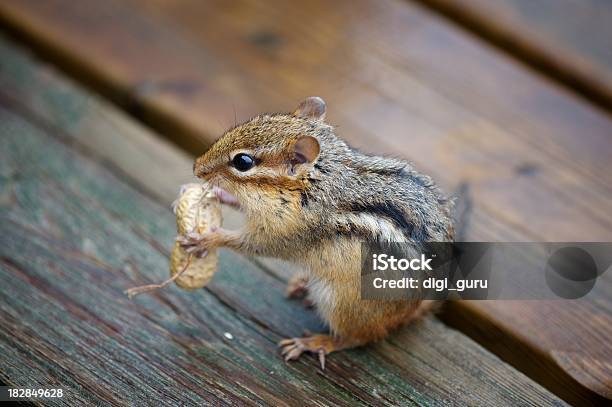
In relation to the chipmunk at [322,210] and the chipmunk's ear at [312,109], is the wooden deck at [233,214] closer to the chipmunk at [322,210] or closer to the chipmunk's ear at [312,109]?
the chipmunk at [322,210]

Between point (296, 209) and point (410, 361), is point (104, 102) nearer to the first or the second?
point (296, 209)

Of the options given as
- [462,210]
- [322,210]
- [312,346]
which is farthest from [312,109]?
[312,346]

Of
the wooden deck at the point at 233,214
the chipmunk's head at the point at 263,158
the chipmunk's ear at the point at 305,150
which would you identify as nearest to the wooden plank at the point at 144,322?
the wooden deck at the point at 233,214

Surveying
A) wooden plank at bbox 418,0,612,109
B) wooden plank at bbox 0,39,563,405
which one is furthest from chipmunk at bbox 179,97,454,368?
wooden plank at bbox 418,0,612,109

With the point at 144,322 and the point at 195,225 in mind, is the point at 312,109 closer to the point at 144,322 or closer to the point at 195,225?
the point at 195,225

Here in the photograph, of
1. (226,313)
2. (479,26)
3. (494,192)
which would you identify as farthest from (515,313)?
(479,26)

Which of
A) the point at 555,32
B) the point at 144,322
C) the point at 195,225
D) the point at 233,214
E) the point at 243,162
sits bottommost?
the point at 144,322

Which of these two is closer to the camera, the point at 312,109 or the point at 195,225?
the point at 195,225
